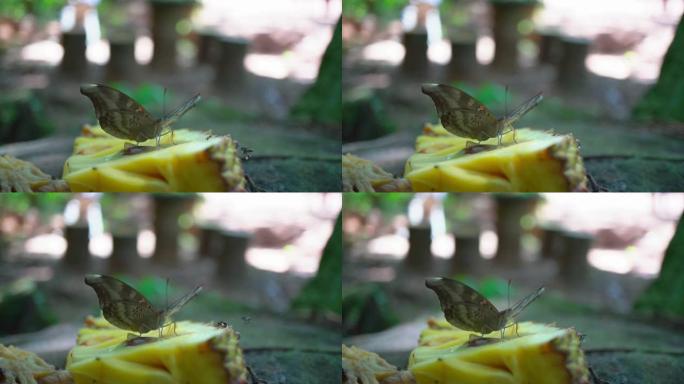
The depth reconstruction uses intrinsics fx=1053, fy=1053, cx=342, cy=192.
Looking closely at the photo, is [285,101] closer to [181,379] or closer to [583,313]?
[181,379]

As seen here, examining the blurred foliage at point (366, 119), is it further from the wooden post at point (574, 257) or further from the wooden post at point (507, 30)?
the wooden post at point (574, 257)

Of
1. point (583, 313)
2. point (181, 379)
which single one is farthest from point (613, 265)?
point (181, 379)

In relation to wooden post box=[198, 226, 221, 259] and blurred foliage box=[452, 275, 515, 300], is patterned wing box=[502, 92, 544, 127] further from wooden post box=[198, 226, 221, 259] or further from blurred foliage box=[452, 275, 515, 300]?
wooden post box=[198, 226, 221, 259]

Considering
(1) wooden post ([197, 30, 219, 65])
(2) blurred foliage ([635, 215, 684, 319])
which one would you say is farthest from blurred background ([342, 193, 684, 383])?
(1) wooden post ([197, 30, 219, 65])

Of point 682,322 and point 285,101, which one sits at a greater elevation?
point 285,101

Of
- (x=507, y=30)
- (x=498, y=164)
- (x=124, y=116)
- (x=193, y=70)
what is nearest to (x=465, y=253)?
(x=498, y=164)

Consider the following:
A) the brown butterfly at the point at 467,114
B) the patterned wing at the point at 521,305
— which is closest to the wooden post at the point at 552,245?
the patterned wing at the point at 521,305
